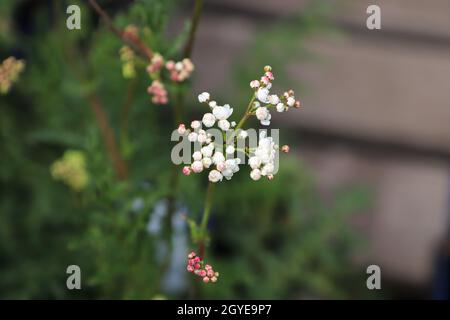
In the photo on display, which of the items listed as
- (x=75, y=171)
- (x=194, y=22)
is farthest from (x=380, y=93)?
(x=194, y=22)

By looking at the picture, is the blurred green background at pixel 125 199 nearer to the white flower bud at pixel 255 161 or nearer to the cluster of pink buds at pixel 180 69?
the cluster of pink buds at pixel 180 69

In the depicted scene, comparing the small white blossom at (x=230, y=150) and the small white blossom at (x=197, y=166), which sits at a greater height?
the small white blossom at (x=230, y=150)

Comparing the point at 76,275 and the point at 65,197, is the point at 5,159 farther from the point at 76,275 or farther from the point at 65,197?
the point at 76,275

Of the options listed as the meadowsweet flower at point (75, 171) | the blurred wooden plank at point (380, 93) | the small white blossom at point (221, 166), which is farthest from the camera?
the blurred wooden plank at point (380, 93)

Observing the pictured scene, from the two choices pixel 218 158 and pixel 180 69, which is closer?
pixel 218 158

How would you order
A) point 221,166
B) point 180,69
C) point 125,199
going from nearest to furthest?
1. point 221,166
2. point 180,69
3. point 125,199

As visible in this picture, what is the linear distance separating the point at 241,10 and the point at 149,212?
1.83 metres

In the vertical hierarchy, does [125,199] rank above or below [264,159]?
below

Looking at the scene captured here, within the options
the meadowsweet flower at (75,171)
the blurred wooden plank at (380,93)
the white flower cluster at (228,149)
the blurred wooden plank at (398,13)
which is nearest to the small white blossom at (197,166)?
the white flower cluster at (228,149)

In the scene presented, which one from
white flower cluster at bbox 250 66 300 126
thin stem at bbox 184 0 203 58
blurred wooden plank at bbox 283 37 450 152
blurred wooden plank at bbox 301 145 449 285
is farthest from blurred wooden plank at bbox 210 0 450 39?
white flower cluster at bbox 250 66 300 126

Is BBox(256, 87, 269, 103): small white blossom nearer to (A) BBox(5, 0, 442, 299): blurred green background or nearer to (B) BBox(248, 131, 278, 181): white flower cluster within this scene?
(B) BBox(248, 131, 278, 181): white flower cluster

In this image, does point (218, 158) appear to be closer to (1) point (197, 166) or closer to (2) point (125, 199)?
(1) point (197, 166)
